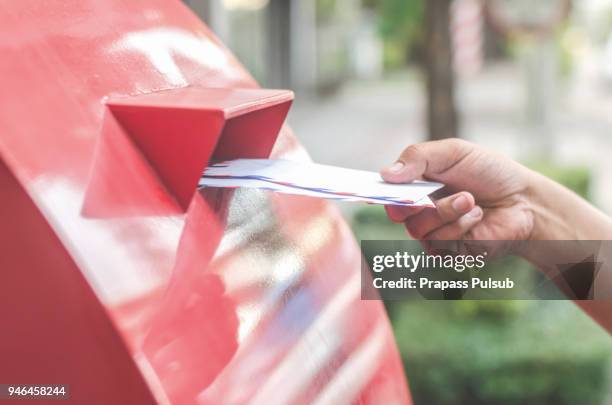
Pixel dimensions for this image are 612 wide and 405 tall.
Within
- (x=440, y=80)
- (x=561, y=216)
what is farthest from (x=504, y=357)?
(x=561, y=216)

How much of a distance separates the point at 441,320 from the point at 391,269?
3355 millimetres

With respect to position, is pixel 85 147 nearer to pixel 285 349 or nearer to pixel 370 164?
pixel 285 349

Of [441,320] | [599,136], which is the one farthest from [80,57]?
[599,136]

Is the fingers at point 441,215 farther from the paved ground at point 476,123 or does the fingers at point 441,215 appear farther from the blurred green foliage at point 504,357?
the paved ground at point 476,123

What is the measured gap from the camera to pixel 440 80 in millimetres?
5621

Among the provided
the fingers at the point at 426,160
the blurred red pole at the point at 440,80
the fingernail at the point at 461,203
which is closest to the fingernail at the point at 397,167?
the fingers at the point at 426,160

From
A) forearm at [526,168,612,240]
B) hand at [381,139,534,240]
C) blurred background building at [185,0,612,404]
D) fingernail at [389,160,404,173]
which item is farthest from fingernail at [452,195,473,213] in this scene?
blurred background building at [185,0,612,404]

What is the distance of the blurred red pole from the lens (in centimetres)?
550

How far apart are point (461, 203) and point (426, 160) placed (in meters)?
0.09

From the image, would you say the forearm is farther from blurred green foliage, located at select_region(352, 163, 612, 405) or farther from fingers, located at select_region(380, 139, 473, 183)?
blurred green foliage, located at select_region(352, 163, 612, 405)

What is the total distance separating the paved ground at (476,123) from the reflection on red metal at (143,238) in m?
6.53

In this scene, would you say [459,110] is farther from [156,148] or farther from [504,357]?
[156,148]

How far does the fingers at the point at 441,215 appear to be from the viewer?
123 cm

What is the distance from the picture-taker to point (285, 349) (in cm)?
91
